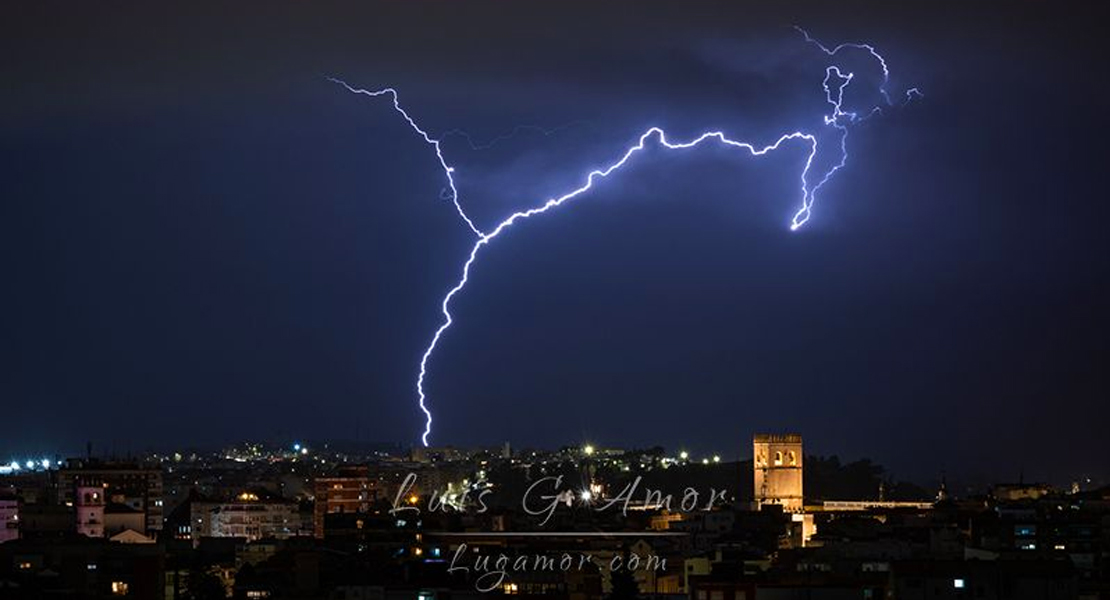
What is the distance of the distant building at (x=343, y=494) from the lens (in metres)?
74.6

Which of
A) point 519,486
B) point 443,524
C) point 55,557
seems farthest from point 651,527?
point 519,486

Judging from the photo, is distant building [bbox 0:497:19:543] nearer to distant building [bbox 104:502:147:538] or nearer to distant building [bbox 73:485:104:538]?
distant building [bbox 73:485:104:538]

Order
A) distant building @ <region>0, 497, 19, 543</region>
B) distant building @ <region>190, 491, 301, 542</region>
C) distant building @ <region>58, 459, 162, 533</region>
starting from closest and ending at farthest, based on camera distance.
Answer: distant building @ <region>0, 497, 19, 543</region> → distant building @ <region>190, 491, 301, 542</region> → distant building @ <region>58, 459, 162, 533</region>

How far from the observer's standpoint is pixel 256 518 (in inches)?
2931

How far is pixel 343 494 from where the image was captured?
76312 mm

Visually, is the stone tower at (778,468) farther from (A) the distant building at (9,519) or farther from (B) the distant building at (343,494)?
(A) the distant building at (9,519)

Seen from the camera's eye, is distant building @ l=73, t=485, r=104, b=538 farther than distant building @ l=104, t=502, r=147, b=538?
No

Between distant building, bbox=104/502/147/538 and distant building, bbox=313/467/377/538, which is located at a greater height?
distant building, bbox=313/467/377/538

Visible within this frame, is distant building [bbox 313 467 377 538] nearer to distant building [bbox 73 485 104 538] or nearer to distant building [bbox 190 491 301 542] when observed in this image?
distant building [bbox 190 491 301 542]

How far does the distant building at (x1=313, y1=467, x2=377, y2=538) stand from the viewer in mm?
74644

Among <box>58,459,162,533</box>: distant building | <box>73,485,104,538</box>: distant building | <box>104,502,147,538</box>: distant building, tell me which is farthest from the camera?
<box>58,459,162,533</box>: distant building

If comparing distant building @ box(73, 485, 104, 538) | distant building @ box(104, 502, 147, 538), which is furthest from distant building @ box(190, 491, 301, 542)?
distant building @ box(73, 485, 104, 538)

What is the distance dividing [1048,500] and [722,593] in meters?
34.1

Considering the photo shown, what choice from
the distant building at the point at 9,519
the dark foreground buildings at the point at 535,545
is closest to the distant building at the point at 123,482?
the dark foreground buildings at the point at 535,545
